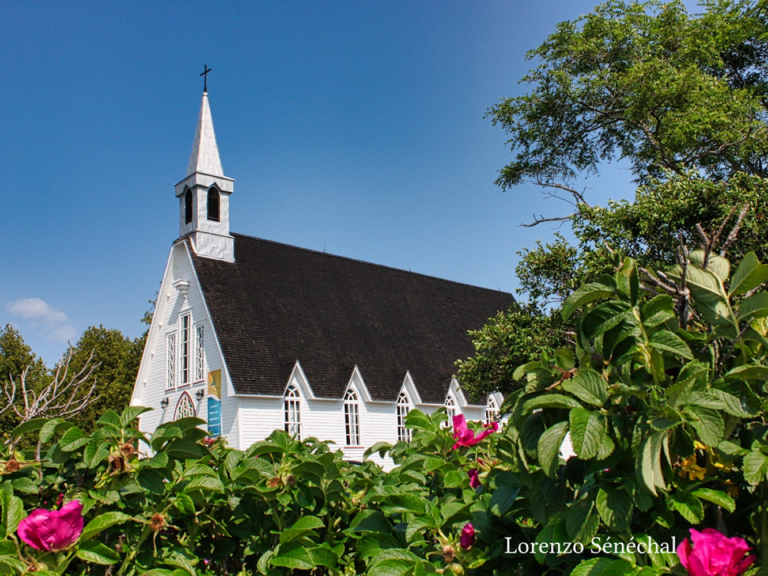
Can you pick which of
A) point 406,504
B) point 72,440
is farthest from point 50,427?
point 406,504

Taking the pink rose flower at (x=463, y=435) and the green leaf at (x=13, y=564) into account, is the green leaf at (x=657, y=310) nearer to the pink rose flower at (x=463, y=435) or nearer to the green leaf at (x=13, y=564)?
the pink rose flower at (x=463, y=435)

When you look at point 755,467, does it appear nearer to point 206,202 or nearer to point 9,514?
point 9,514

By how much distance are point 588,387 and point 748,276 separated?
0.75m

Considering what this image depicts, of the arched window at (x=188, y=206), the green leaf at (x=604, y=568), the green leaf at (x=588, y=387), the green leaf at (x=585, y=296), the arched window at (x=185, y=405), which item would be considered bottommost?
the green leaf at (x=604, y=568)

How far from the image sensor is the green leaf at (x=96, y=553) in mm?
2549

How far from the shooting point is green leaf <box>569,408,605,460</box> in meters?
1.88

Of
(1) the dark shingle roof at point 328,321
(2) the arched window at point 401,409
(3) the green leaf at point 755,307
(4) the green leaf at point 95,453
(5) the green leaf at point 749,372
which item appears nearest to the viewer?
(5) the green leaf at point 749,372

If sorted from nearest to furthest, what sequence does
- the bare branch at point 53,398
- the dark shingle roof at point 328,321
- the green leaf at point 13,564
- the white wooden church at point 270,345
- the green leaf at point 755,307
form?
1. the green leaf at point 755,307
2. the green leaf at point 13,564
3. the bare branch at point 53,398
4. the white wooden church at point 270,345
5. the dark shingle roof at point 328,321

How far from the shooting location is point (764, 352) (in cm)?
230

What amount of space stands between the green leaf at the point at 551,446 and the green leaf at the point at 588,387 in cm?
10

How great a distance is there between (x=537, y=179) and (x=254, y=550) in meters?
25.1

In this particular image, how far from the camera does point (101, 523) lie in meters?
2.60

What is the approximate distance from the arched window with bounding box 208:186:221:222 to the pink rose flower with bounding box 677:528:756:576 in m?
31.0

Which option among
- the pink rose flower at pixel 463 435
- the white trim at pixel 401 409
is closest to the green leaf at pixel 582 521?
the pink rose flower at pixel 463 435
